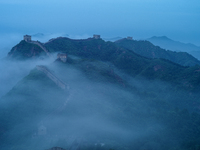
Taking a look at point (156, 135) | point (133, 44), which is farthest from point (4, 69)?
point (133, 44)

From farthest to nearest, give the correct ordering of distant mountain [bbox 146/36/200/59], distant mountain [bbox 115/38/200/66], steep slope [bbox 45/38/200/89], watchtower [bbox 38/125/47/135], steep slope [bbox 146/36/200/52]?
steep slope [bbox 146/36/200/52]
distant mountain [bbox 146/36/200/59]
distant mountain [bbox 115/38/200/66]
steep slope [bbox 45/38/200/89]
watchtower [bbox 38/125/47/135]

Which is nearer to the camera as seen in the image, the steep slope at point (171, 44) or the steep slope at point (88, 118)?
the steep slope at point (88, 118)

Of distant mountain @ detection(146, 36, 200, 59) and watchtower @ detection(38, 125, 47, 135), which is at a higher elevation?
distant mountain @ detection(146, 36, 200, 59)

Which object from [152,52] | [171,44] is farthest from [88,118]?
[171,44]

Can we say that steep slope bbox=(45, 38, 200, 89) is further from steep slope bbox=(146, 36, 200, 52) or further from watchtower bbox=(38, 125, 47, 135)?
steep slope bbox=(146, 36, 200, 52)

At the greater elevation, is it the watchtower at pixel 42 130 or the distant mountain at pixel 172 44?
the distant mountain at pixel 172 44

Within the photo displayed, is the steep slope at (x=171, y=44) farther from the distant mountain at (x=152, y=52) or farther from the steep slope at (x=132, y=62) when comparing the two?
the steep slope at (x=132, y=62)

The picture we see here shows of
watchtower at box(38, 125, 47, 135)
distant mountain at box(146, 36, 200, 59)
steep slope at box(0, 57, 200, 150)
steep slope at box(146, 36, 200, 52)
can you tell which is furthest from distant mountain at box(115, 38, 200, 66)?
watchtower at box(38, 125, 47, 135)

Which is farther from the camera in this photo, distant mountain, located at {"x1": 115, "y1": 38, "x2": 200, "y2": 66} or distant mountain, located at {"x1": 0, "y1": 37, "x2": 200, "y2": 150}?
distant mountain, located at {"x1": 115, "y1": 38, "x2": 200, "y2": 66}

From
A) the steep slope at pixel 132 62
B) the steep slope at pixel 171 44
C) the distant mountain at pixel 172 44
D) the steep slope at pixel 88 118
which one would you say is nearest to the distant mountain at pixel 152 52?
the steep slope at pixel 132 62

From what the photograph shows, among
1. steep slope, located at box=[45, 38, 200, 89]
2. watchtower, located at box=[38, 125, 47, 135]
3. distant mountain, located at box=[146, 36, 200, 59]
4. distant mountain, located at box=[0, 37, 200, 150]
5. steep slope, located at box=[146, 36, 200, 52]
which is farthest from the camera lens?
steep slope, located at box=[146, 36, 200, 52]

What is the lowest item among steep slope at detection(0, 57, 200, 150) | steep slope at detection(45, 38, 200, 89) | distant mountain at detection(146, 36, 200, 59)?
steep slope at detection(0, 57, 200, 150)

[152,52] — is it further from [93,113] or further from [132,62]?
[93,113]
